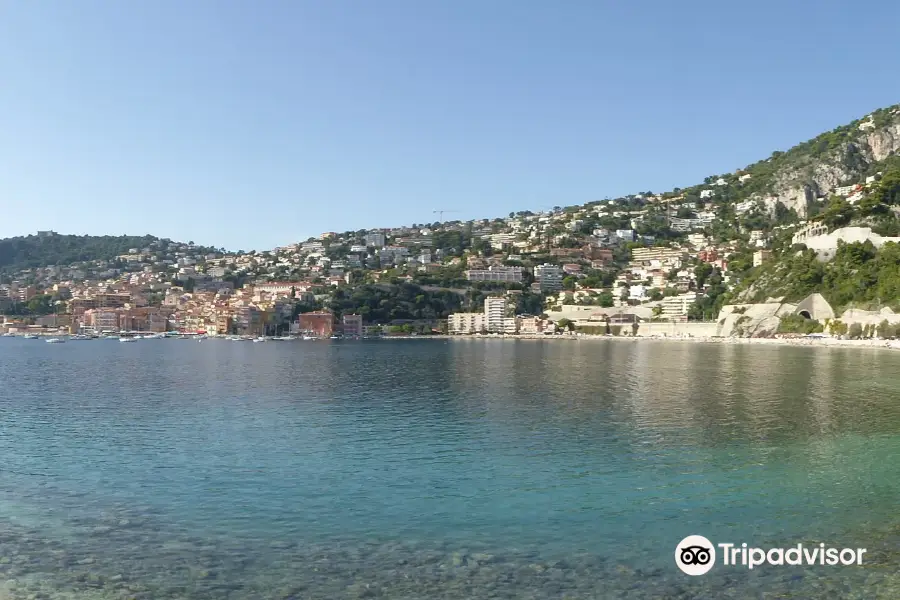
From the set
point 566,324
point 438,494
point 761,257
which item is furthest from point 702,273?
point 438,494

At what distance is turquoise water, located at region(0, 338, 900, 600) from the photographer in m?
7.40

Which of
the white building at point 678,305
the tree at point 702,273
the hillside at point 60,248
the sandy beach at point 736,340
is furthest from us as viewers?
the hillside at point 60,248

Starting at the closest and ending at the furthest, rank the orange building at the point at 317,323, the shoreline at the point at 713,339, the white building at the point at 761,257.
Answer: the shoreline at the point at 713,339 < the white building at the point at 761,257 < the orange building at the point at 317,323

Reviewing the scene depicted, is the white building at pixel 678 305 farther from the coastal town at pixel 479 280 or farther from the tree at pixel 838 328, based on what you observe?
the tree at pixel 838 328

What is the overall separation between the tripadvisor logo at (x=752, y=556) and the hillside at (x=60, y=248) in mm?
155265

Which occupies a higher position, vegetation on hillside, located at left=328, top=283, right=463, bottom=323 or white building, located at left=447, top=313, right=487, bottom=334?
vegetation on hillside, located at left=328, top=283, right=463, bottom=323

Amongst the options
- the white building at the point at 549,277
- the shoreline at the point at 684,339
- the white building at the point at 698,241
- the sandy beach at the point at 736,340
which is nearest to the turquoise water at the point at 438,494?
the sandy beach at the point at 736,340

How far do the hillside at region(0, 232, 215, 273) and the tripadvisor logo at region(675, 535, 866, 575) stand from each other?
6113 inches

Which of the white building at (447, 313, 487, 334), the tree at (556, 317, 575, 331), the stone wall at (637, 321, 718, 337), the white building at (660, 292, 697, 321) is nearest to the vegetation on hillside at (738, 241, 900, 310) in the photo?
the stone wall at (637, 321, 718, 337)

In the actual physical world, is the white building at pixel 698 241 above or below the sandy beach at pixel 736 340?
above

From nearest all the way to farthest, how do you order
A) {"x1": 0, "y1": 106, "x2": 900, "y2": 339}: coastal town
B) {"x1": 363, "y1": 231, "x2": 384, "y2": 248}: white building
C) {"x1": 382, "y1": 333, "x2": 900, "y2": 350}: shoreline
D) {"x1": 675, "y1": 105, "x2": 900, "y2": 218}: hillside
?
{"x1": 382, "y1": 333, "x2": 900, "y2": 350}: shoreline → {"x1": 0, "y1": 106, "x2": 900, "y2": 339}: coastal town → {"x1": 675, "y1": 105, "x2": 900, "y2": 218}: hillside → {"x1": 363, "y1": 231, "x2": 384, "y2": 248}: white building

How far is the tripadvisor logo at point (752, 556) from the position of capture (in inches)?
305

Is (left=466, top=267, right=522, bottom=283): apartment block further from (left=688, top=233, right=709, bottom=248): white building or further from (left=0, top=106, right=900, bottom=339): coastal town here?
(left=688, top=233, right=709, bottom=248): white building

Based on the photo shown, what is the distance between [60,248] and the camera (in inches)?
6245
